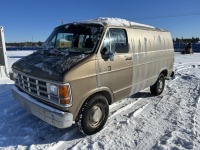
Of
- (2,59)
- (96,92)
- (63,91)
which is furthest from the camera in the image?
(2,59)

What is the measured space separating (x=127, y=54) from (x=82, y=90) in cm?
164

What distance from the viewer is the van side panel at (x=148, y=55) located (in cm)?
516

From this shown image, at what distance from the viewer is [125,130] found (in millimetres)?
4355

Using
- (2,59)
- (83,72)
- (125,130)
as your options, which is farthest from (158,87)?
(2,59)

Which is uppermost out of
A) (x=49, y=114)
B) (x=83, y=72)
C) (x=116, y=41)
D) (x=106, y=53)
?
(x=116, y=41)

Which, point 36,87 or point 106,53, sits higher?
point 106,53

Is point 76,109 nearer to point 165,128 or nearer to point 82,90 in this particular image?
point 82,90

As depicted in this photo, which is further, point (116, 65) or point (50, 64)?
point (116, 65)

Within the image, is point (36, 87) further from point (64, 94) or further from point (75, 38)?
point (75, 38)

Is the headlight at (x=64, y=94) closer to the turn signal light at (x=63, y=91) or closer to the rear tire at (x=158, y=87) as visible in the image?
the turn signal light at (x=63, y=91)

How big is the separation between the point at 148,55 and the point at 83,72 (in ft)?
8.71

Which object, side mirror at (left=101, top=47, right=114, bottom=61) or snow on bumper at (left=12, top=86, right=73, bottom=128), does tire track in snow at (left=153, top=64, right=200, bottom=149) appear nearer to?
snow on bumper at (left=12, top=86, right=73, bottom=128)

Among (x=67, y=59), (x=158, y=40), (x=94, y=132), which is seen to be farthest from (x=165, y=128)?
(x=158, y=40)

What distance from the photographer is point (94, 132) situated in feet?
13.9
